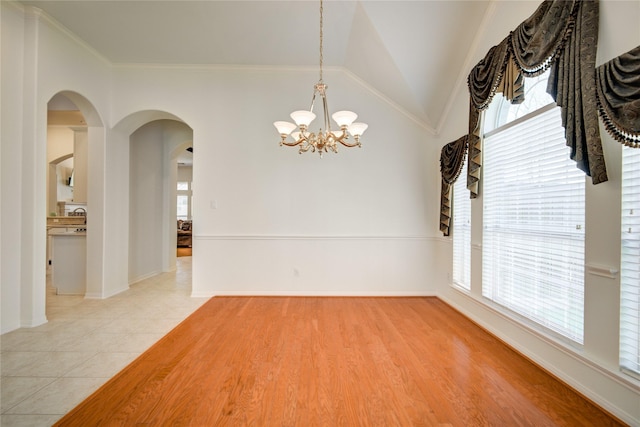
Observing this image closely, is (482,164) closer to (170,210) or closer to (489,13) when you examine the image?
(489,13)

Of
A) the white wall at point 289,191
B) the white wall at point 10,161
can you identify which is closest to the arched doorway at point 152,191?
the white wall at point 289,191

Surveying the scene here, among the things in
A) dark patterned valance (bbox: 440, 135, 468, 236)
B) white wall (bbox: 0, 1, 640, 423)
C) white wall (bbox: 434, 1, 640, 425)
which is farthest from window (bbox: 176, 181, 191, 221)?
white wall (bbox: 434, 1, 640, 425)

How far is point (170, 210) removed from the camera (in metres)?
5.79

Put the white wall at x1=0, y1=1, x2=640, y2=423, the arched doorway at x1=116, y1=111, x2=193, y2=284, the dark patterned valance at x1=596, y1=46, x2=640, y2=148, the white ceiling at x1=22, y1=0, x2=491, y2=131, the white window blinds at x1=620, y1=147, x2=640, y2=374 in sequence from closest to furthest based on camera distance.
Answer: the dark patterned valance at x1=596, y1=46, x2=640, y2=148 → the white window blinds at x1=620, y1=147, x2=640, y2=374 → the white ceiling at x1=22, y1=0, x2=491, y2=131 → the white wall at x1=0, y1=1, x2=640, y2=423 → the arched doorway at x1=116, y1=111, x2=193, y2=284

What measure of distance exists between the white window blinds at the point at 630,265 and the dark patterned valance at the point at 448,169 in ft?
5.74

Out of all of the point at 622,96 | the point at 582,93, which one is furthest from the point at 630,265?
the point at 582,93

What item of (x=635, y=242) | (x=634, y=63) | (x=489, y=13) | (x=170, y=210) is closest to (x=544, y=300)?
(x=635, y=242)

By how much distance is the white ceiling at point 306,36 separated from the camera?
9.81ft

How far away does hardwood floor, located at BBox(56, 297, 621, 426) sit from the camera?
1669 mm

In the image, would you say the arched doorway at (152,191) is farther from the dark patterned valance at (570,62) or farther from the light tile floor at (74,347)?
the dark patterned valance at (570,62)

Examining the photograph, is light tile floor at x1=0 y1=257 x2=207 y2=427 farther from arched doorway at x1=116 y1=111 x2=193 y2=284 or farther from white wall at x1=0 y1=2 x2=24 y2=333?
arched doorway at x1=116 y1=111 x2=193 y2=284

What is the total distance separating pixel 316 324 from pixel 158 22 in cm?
403

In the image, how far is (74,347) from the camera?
2.52 metres

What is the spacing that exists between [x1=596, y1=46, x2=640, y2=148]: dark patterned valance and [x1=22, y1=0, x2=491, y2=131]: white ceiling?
181 centimetres
